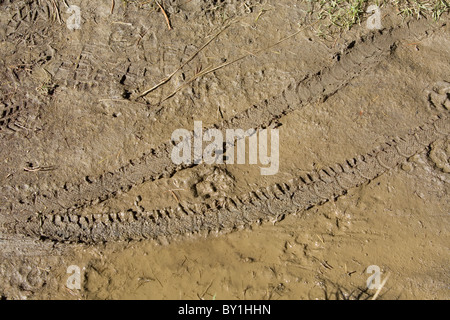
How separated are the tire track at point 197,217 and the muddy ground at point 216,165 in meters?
0.01

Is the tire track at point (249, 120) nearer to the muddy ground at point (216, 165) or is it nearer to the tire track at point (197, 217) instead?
the muddy ground at point (216, 165)

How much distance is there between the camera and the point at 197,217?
3.02 meters

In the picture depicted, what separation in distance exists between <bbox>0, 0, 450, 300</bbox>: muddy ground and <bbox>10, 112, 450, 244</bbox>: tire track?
1cm

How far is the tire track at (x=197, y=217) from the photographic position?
3.01m

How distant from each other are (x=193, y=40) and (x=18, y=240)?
2.29 m

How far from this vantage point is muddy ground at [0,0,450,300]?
2.92m

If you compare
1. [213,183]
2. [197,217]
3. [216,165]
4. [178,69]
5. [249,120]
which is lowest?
[197,217]

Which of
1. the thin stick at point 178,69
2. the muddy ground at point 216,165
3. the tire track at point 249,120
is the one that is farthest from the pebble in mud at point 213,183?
the thin stick at point 178,69

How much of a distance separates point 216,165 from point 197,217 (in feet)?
1.54

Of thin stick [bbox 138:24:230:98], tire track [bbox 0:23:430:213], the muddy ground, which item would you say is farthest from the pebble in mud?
thin stick [bbox 138:24:230:98]

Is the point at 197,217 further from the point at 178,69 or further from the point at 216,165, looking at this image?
the point at 178,69

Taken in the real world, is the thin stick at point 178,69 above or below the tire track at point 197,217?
above

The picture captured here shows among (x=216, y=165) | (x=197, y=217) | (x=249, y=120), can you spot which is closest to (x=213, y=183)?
(x=216, y=165)

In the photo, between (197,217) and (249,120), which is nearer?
(197,217)
